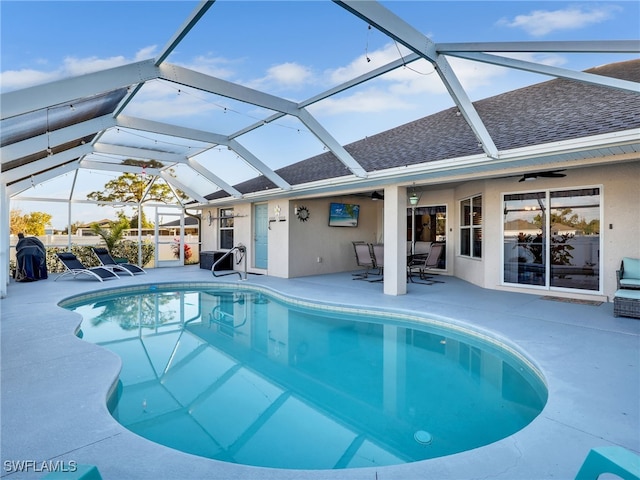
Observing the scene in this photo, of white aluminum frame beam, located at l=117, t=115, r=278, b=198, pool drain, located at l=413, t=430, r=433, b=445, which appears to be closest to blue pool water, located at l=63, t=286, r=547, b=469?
pool drain, located at l=413, t=430, r=433, b=445

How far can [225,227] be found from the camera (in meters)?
15.2

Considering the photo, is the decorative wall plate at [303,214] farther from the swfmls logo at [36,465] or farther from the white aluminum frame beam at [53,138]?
the swfmls logo at [36,465]

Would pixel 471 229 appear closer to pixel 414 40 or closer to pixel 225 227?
pixel 414 40

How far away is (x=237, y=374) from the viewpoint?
457 cm

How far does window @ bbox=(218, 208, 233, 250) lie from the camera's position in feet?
48.8

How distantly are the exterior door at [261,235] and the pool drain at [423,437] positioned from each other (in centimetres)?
1002

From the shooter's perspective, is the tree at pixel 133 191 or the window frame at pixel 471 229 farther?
the tree at pixel 133 191

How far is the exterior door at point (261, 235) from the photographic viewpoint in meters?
12.9

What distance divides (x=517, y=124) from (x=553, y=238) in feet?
9.45

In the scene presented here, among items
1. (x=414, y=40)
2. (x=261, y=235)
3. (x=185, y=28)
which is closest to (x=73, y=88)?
(x=185, y=28)

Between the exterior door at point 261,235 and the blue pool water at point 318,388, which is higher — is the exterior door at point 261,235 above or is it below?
above

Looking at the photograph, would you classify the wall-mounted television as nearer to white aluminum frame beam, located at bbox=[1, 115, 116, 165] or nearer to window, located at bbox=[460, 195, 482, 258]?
window, located at bbox=[460, 195, 482, 258]

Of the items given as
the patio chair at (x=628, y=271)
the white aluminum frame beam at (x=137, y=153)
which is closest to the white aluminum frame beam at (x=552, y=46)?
the patio chair at (x=628, y=271)

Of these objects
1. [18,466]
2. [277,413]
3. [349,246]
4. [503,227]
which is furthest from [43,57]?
[349,246]
